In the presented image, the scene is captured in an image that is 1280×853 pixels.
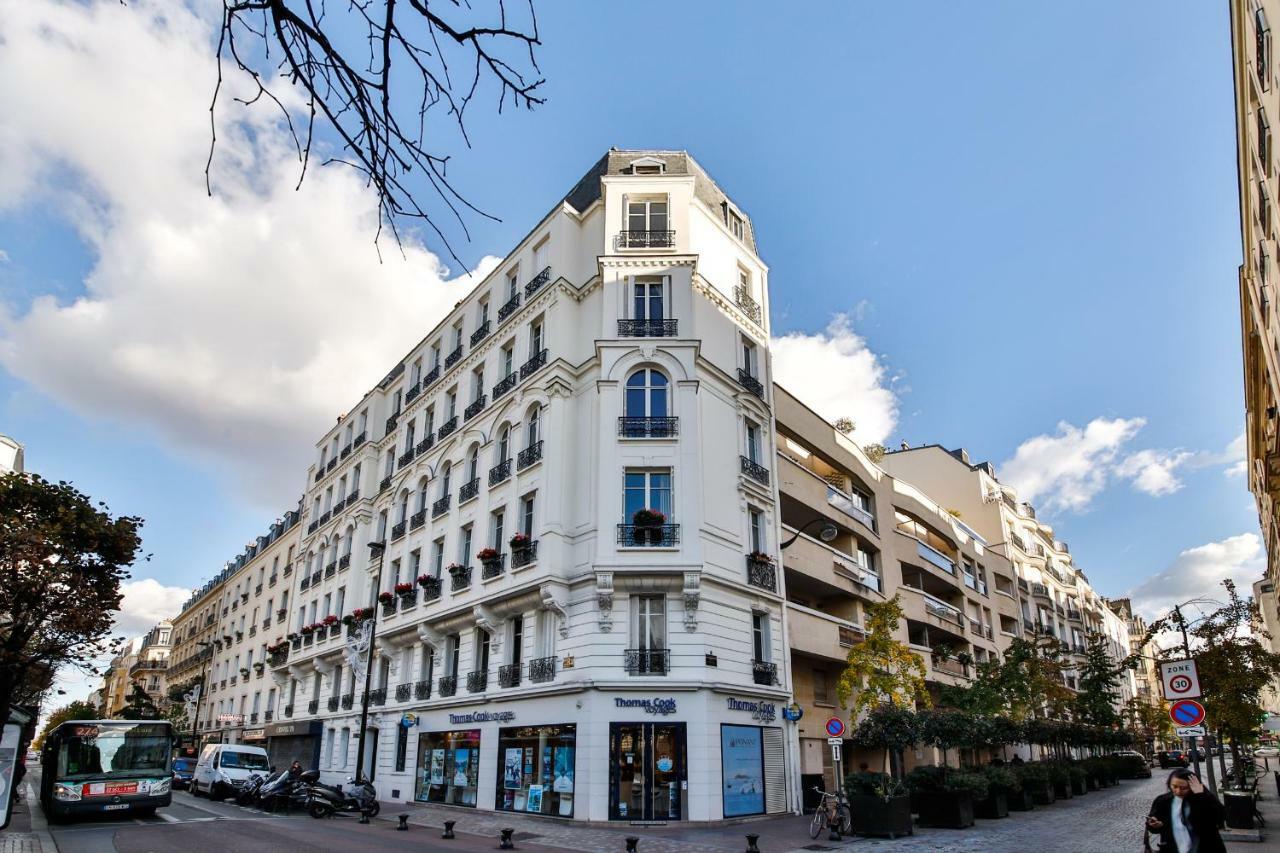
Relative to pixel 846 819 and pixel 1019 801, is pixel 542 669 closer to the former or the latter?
pixel 846 819

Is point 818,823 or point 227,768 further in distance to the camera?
point 227,768

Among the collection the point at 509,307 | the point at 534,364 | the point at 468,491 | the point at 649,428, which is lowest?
the point at 468,491

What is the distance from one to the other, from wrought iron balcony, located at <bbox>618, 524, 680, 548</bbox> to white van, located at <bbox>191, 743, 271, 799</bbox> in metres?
16.2

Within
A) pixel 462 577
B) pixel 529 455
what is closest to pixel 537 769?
pixel 462 577

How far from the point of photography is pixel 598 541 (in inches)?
843

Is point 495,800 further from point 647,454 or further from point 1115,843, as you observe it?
point 1115,843

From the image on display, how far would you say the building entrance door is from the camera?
62.7ft

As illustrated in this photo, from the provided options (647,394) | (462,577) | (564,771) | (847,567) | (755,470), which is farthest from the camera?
(847,567)

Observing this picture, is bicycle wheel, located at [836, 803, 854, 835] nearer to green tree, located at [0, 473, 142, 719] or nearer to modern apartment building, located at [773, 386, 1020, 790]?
modern apartment building, located at [773, 386, 1020, 790]

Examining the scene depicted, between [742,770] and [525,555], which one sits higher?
[525,555]

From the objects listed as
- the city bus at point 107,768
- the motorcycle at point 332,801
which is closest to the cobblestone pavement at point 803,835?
the motorcycle at point 332,801

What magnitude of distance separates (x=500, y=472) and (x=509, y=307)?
657 cm

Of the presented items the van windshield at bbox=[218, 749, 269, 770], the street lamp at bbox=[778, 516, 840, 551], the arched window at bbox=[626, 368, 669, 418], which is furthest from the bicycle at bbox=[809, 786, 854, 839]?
the van windshield at bbox=[218, 749, 269, 770]

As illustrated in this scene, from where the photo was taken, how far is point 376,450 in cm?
3750
